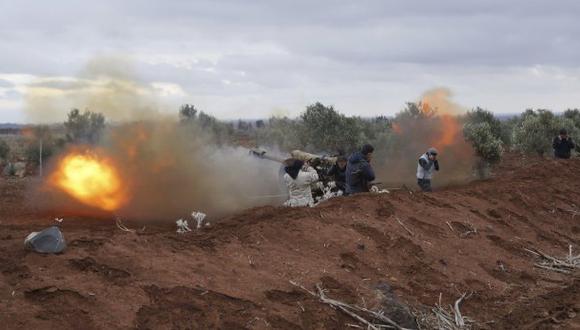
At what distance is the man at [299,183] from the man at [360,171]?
2.94 feet

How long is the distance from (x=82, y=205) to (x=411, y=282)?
24.4ft

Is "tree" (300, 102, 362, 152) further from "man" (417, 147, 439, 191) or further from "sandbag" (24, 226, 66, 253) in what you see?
"sandbag" (24, 226, 66, 253)

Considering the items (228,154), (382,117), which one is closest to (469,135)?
(228,154)

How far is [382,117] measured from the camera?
1569 inches

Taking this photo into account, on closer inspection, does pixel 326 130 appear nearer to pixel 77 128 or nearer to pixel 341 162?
pixel 77 128

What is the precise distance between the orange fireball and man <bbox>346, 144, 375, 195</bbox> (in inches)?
194

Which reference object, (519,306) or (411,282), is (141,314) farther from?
(519,306)

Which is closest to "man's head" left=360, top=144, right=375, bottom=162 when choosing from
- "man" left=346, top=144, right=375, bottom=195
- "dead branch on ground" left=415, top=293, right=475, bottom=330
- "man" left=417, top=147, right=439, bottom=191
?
"man" left=346, top=144, right=375, bottom=195

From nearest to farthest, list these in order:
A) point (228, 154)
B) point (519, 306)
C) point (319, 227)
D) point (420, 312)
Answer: point (420, 312), point (519, 306), point (319, 227), point (228, 154)

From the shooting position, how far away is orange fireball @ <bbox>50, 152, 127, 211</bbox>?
41.0ft

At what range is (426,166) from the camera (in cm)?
1448

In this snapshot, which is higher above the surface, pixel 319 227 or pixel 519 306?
pixel 319 227

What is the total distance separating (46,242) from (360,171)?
684cm

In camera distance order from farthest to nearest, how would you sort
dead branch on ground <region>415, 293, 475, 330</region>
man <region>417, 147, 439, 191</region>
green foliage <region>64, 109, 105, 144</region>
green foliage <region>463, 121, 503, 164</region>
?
green foliage <region>64, 109, 105, 144</region>
green foliage <region>463, 121, 503, 164</region>
man <region>417, 147, 439, 191</region>
dead branch on ground <region>415, 293, 475, 330</region>
